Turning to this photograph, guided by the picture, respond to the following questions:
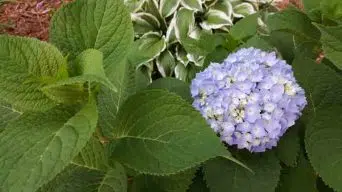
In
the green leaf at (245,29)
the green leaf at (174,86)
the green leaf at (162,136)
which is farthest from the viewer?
the green leaf at (245,29)

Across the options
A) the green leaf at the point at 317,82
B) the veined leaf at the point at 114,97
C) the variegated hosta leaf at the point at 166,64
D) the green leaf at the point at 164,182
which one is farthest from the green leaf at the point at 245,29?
the variegated hosta leaf at the point at 166,64

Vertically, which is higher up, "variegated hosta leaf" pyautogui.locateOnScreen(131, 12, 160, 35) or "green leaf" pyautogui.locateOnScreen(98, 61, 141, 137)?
"green leaf" pyautogui.locateOnScreen(98, 61, 141, 137)

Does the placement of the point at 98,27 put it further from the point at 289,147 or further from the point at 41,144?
the point at 289,147

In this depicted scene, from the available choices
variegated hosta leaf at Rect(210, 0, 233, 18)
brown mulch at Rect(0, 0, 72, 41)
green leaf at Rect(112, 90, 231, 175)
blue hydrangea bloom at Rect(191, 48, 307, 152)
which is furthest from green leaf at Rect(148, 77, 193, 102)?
brown mulch at Rect(0, 0, 72, 41)

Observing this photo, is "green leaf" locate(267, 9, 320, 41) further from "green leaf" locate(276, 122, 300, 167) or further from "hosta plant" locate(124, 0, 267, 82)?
"hosta plant" locate(124, 0, 267, 82)

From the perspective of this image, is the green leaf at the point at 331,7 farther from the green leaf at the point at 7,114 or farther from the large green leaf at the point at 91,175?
the green leaf at the point at 7,114

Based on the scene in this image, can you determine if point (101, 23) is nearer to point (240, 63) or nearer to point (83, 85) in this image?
point (83, 85)
